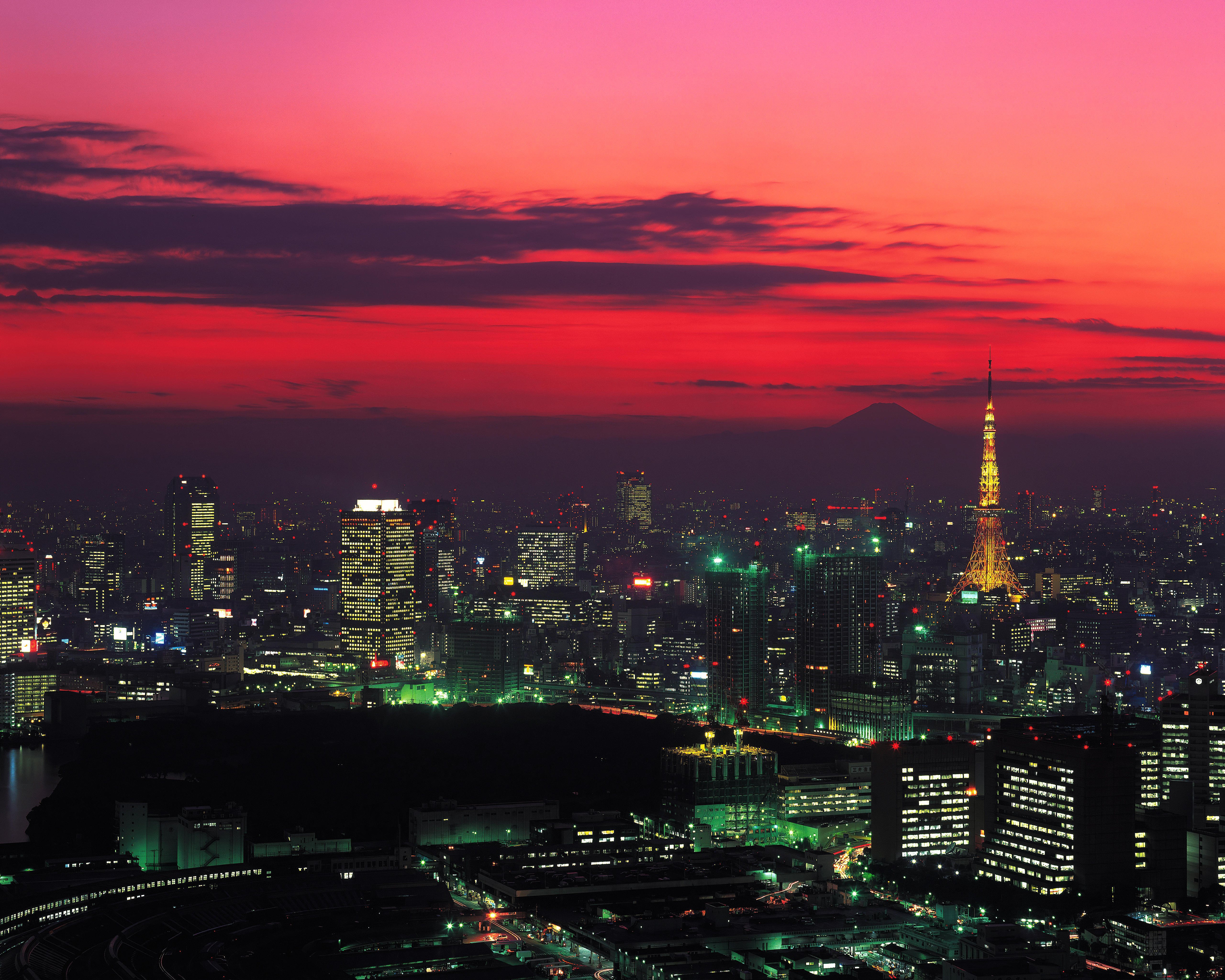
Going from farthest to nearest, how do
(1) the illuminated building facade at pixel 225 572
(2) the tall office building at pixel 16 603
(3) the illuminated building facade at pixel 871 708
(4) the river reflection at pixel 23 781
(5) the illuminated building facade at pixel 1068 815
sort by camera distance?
1. (1) the illuminated building facade at pixel 225 572
2. (2) the tall office building at pixel 16 603
3. (3) the illuminated building facade at pixel 871 708
4. (4) the river reflection at pixel 23 781
5. (5) the illuminated building facade at pixel 1068 815

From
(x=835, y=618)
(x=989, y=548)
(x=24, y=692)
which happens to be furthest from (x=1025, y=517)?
(x=24, y=692)

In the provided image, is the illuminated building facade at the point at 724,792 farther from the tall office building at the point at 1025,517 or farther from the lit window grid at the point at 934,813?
the tall office building at the point at 1025,517

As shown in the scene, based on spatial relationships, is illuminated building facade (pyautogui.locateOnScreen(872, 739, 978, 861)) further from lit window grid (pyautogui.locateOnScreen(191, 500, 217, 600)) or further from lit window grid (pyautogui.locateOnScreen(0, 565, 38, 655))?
lit window grid (pyautogui.locateOnScreen(191, 500, 217, 600))

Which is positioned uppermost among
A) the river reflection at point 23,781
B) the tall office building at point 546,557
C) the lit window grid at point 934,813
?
the tall office building at point 546,557

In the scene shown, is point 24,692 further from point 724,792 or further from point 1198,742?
point 1198,742

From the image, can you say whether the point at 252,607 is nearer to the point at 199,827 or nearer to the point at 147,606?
the point at 147,606

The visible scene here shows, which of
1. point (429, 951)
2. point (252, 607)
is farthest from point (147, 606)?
point (429, 951)

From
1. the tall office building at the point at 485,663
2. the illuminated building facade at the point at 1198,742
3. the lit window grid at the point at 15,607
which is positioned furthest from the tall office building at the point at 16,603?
the illuminated building facade at the point at 1198,742

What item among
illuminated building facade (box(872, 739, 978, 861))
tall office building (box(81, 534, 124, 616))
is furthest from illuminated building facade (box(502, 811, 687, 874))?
tall office building (box(81, 534, 124, 616))
